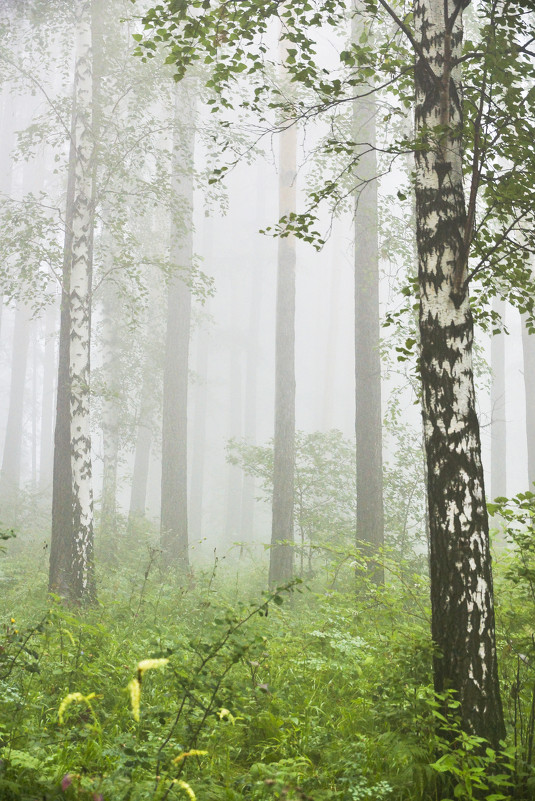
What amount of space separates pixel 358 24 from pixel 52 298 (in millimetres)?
7254

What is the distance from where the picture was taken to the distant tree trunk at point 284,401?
444 inches

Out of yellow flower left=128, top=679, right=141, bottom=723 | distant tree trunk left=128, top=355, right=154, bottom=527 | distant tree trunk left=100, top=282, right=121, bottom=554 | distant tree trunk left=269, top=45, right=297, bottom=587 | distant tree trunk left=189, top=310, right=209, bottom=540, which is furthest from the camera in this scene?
distant tree trunk left=189, top=310, right=209, bottom=540

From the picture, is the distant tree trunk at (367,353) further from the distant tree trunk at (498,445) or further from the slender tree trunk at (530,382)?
the distant tree trunk at (498,445)

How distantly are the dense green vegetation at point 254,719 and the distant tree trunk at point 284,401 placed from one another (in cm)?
512

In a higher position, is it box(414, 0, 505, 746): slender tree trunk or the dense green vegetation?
box(414, 0, 505, 746): slender tree trunk

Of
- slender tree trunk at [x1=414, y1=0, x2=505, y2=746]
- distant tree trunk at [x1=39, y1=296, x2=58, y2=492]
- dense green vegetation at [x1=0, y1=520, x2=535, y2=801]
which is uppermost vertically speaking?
distant tree trunk at [x1=39, y1=296, x2=58, y2=492]

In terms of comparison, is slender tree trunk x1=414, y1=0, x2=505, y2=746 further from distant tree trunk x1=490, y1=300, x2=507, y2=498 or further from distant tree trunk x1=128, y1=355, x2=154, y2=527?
distant tree trunk x1=128, y1=355, x2=154, y2=527

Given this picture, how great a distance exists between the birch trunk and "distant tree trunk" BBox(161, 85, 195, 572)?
8.54ft

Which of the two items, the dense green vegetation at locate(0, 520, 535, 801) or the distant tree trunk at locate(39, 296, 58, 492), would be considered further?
the distant tree trunk at locate(39, 296, 58, 492)

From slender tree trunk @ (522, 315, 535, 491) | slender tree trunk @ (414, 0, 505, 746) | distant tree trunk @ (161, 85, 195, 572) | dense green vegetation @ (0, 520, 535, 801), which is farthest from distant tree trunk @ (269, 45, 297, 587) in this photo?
slender tree trunk @ (414, 0, 505, 746)

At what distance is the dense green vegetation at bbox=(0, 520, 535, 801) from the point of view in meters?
3.13

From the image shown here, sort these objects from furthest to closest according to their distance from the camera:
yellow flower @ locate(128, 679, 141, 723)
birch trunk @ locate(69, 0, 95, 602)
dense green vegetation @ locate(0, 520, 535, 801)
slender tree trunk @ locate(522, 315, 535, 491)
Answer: slender tree trunk @ locate(522, 315, 535, 491)
birch trunk @ locate(69, 0, 95, 602)
dense green vegetation @ locate(0, 520, 535, 801)
yellow flower @ locate(128, 679, 141, 723)

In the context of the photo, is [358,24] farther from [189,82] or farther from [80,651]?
[80,651]

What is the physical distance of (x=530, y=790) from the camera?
3240mm
